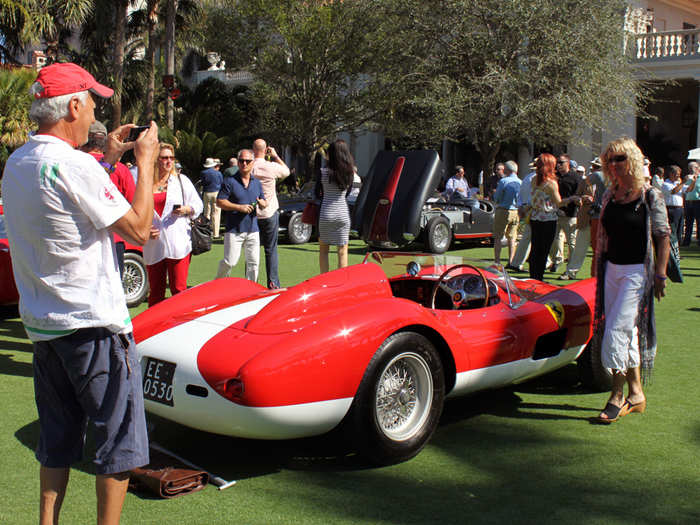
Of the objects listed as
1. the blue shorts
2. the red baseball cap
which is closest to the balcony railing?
the red baseball cap

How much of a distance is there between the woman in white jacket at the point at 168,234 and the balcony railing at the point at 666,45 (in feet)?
74.8

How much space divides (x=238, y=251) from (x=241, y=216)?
0.38m

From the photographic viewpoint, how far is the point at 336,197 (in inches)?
307

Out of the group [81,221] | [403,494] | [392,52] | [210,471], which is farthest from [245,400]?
[392,52]

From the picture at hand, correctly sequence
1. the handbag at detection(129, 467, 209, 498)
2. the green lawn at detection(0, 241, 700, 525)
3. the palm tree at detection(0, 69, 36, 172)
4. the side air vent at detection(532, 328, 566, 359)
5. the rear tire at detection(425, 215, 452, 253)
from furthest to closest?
the palm tree at detection(0, 69, 36, 172), the rear tire at detection(425, 215, 452, 253), the side air vent at detection(532, 328, 566, 359), the handbag at detection(129, 467, 209, 498), the green lawn at detection(0, 241, 700, 525)

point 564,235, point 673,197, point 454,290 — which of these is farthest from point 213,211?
point 454,290

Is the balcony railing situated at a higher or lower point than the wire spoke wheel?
higher

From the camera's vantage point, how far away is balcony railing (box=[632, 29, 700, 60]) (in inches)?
1000

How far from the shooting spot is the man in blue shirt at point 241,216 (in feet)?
25.7

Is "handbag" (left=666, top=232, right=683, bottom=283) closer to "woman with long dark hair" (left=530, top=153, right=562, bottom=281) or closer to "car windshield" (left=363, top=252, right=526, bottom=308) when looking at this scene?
"car windshield" (left=363, top=252, right=526, bottom=308)

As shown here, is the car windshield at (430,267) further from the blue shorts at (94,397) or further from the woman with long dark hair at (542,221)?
the woman with long dark hair at (542,221)

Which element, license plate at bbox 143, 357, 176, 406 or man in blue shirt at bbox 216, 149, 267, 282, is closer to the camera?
license plate at bbox 143, 357, 176, 406

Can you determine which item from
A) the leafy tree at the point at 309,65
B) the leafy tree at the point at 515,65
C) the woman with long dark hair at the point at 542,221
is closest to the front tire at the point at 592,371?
the woman with long dark hair at the point at 542,221

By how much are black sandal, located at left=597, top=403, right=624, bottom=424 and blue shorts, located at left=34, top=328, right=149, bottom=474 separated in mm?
3087
